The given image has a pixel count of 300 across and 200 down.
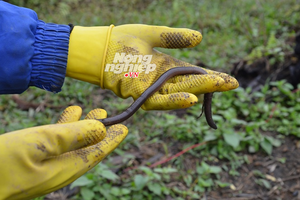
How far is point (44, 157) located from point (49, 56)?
32.6 inches

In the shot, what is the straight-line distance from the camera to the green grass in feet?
8.16

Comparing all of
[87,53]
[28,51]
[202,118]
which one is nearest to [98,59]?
[87,53]

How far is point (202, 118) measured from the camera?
320cm

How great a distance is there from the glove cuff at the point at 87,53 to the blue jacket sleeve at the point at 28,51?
0.08m

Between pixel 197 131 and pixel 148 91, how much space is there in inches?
47.2

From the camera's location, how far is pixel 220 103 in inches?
131

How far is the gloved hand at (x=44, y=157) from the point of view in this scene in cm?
126

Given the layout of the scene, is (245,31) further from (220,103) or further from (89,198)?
(89,198)

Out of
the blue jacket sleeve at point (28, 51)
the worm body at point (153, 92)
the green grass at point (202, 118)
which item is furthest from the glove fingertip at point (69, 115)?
the green grass at point (202, 118)

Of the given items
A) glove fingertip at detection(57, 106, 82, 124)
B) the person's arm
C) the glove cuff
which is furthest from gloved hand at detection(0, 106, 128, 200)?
the glove cuff

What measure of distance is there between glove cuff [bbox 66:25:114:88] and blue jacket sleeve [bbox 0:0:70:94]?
82 mm

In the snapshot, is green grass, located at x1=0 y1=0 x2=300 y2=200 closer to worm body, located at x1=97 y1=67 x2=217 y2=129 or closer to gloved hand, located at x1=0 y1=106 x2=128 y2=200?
worm body, located at x1=97 y1=67 x2=217 y2=129

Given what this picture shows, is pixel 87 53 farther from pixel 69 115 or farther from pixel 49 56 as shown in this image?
pixel 69 115

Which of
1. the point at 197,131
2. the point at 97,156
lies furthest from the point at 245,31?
Result: the point at 97,156
